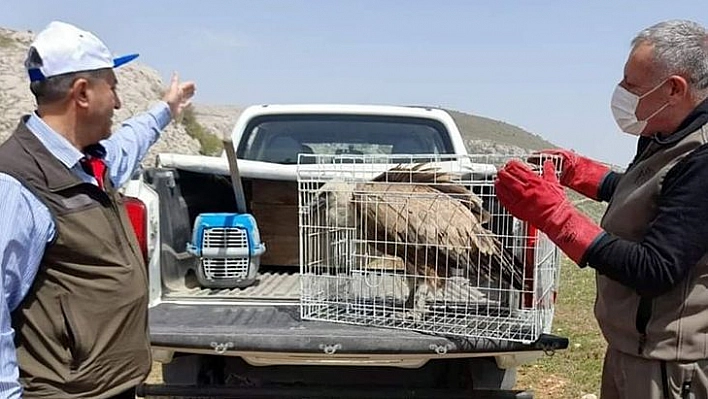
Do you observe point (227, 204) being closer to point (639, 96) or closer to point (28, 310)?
point (28, 310)

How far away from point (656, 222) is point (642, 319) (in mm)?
318

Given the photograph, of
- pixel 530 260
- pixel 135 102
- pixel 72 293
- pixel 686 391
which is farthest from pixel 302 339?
pixel 135 102

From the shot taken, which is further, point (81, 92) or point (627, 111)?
point (627, 111)

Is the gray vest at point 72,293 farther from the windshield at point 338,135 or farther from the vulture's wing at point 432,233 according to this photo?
the windshield at point 338,135

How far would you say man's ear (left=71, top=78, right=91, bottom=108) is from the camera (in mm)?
2201

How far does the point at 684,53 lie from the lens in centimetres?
221

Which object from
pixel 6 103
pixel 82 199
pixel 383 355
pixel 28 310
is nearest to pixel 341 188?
pixel 383 355

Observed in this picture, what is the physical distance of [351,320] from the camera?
10.3 ft

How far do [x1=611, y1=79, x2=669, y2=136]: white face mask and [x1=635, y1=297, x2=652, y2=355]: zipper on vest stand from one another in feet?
1.74

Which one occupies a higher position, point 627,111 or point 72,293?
point 627,111

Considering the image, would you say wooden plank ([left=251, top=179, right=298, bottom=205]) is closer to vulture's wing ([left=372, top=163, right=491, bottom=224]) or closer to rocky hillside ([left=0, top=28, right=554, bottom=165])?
vulture's wing ([left=372, top=163, right=491, bottom=224])

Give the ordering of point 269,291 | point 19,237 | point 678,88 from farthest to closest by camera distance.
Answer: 1. point 269,291
2. point 678,88
3. point 19,237

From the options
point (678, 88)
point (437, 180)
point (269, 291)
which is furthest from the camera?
point (269, 291)

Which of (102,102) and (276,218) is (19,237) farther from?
(276,218)
